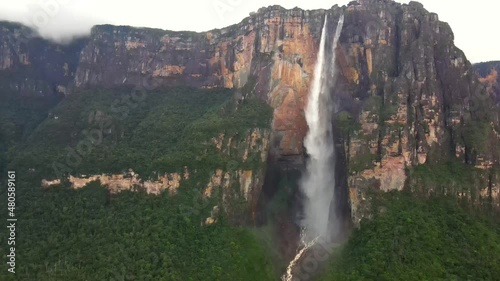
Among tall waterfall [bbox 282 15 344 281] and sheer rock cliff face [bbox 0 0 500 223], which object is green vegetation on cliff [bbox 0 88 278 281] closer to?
sheer rock cliff face [bbox 0 0 500 223]

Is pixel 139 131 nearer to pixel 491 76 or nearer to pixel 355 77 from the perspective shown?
pixel 355 77

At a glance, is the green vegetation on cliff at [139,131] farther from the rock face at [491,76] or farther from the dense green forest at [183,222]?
the rock face at [491,76]

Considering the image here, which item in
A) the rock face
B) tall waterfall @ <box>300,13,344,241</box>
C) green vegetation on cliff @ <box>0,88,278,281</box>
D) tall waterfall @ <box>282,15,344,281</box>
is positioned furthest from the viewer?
the rock face

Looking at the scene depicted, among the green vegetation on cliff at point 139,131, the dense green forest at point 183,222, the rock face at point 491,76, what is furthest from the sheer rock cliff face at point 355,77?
the rock face at point 491,76

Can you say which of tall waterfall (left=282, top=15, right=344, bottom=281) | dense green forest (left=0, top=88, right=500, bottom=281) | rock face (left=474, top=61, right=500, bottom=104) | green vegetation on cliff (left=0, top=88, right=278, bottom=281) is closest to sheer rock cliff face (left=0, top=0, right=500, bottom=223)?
tall waterfall (left=282, top=15, right=344, bottom=281)

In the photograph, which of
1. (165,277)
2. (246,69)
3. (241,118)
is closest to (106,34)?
(246,69)

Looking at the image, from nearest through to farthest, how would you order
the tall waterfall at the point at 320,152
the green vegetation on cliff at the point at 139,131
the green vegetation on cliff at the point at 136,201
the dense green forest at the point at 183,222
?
1. the dense green forest at the point at 183,222
2. the green vegetation on cliff at the point at 136,201
3. the green vegetation on cliff at the point at 139,131
4. the tall waterfall at the point at 320,152
